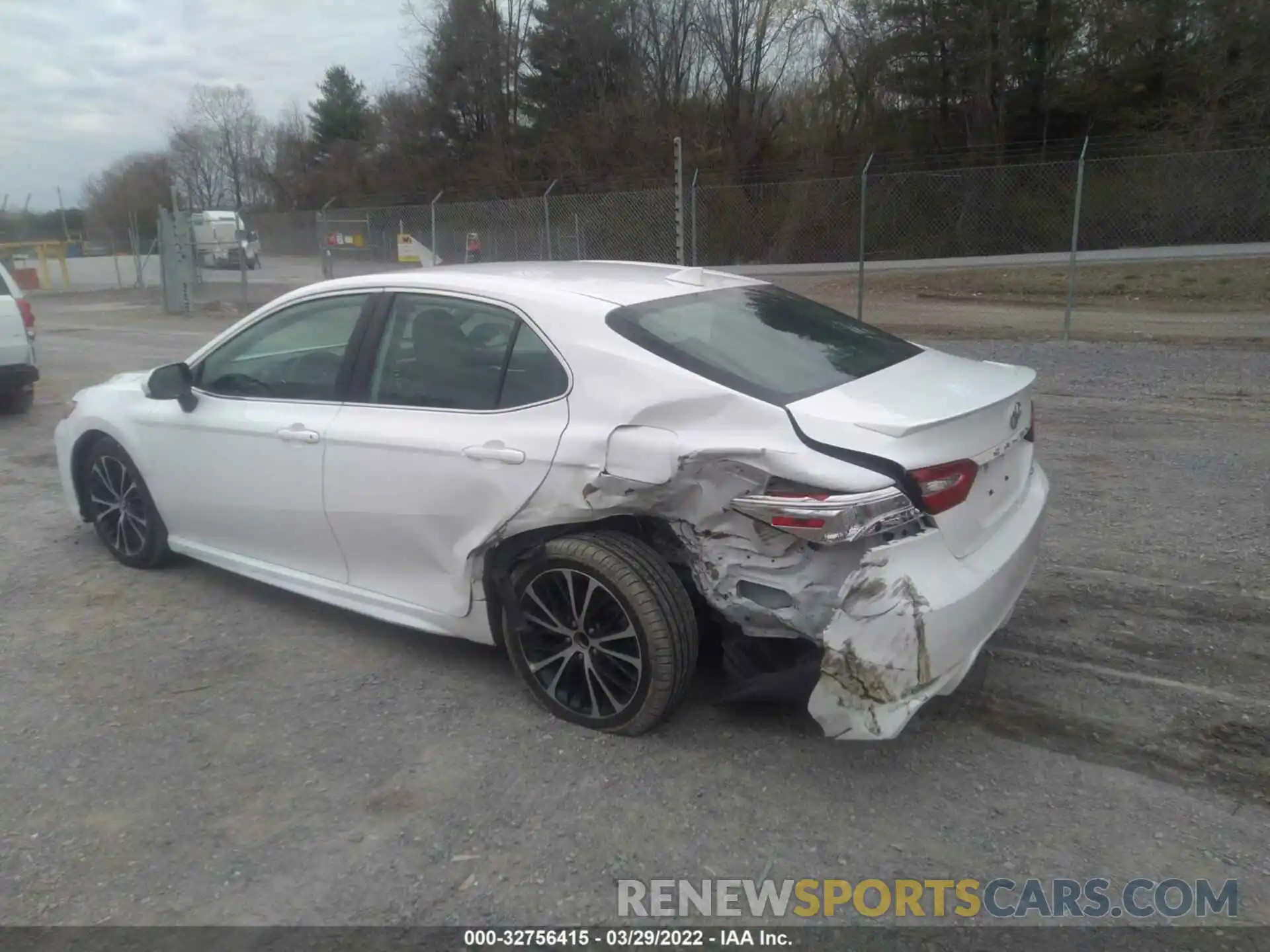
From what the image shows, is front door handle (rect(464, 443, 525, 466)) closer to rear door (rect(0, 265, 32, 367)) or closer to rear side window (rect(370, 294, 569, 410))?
rear side window (rect(370, 294, 569, 410))

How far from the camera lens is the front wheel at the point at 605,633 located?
3.37 meters

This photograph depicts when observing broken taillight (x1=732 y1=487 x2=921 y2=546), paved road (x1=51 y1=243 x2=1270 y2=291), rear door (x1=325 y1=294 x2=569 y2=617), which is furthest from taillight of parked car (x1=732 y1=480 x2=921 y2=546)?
paved road (x1=51 y1=243 x2=1270 y2=291)

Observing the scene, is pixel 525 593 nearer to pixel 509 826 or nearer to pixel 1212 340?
pixel 509 826

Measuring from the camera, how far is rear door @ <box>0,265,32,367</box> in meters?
9.42

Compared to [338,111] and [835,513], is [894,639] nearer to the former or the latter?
[835,513]

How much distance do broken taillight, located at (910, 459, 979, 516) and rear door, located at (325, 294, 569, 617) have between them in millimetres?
1217

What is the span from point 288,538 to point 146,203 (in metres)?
41.2

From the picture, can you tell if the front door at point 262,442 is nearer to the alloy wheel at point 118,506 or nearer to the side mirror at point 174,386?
the side mirror at point 174,386

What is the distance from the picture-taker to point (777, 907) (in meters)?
2.76

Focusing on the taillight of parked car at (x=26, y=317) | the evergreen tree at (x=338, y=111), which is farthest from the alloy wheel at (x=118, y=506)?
the evergreen tree at (x=338, y=111)

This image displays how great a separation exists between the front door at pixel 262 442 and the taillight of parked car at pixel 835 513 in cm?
201

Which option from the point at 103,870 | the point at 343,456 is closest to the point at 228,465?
the point at 343,456

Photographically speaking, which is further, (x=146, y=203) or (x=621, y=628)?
(x=146, y=203)

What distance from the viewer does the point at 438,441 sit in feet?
12.5
